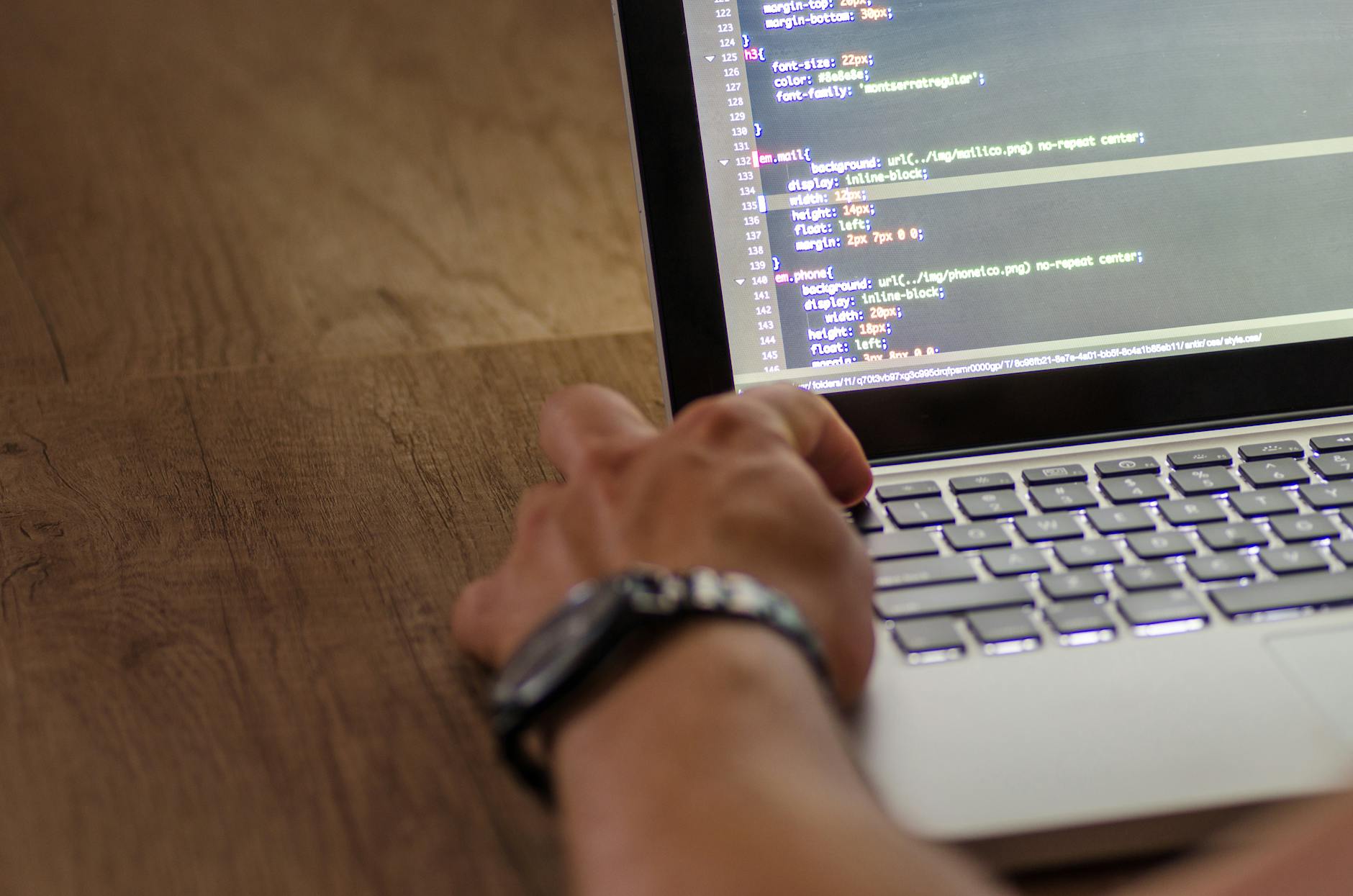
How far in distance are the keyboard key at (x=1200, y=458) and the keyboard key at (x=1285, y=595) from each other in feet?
0.30

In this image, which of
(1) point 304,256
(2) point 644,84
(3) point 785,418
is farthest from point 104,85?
(3) point 785,418

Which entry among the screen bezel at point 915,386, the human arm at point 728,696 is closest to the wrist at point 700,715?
the human arm at point 728,696

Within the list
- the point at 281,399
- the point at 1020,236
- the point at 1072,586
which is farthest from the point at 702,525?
the point at 281,399

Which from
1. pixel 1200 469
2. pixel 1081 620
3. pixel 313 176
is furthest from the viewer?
pixel 313 176

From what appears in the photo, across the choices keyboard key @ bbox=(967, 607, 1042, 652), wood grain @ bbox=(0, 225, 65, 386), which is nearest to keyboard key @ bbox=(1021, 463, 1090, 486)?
keyboard key @ bbox=(967, 607, 1042, 652)

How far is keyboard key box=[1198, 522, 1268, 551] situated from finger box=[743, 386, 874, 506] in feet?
0.48

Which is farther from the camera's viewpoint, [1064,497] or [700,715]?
[1064,497]

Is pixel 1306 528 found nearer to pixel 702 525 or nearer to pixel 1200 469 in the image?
pixel 1200 469

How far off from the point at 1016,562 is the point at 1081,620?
42 millimetres

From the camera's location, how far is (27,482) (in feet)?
1.84

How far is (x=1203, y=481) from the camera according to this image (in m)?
0.49

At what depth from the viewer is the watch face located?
0.31 metres

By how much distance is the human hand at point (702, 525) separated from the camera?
36 cm

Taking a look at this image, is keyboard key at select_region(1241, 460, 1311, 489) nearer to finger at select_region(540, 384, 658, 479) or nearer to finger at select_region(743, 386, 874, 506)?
finger at select_region(743, 386, 874, 506)
